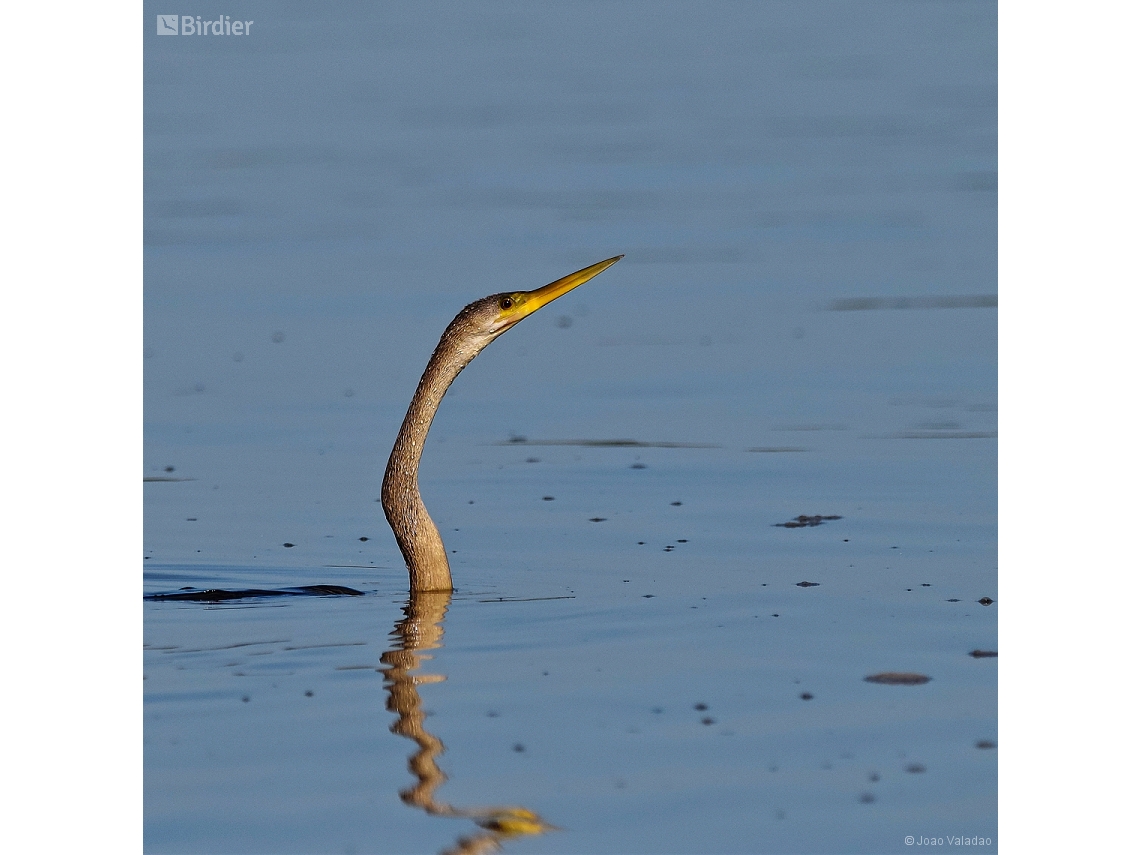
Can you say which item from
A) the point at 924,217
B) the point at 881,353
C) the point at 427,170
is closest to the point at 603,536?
the point at 881,353

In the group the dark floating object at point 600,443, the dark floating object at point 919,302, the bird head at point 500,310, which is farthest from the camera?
the dark floating object at point 919,302

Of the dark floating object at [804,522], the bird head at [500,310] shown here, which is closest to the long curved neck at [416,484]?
the bird head at [500,310]

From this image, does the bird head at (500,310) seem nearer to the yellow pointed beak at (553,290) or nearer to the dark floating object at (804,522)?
the yellow pointed beak at (553,290)

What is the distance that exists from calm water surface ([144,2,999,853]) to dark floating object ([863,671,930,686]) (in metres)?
0.08

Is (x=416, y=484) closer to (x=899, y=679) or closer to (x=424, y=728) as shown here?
(x=424, y=728)

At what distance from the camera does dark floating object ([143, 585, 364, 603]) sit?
23.8 feet

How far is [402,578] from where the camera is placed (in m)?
7.66

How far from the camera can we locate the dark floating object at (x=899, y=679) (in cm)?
598

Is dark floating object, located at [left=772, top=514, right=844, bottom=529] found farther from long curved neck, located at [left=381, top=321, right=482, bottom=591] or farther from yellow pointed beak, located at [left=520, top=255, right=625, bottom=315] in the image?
long curved neck, located at [left=381, top=321, right=482, bottom=591]

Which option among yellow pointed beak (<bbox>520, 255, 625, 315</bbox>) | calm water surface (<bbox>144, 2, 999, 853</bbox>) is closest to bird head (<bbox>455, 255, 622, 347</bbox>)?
yellow pointed beak (<bbox>520, 255, 625, 315</bbox>)

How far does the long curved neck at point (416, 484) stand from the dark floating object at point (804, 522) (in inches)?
69.7

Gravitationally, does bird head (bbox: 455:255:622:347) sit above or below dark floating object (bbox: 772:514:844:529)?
above

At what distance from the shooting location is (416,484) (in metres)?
7.37

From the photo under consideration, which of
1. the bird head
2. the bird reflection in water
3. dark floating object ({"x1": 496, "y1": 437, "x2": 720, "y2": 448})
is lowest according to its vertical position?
the bird reflection in water
